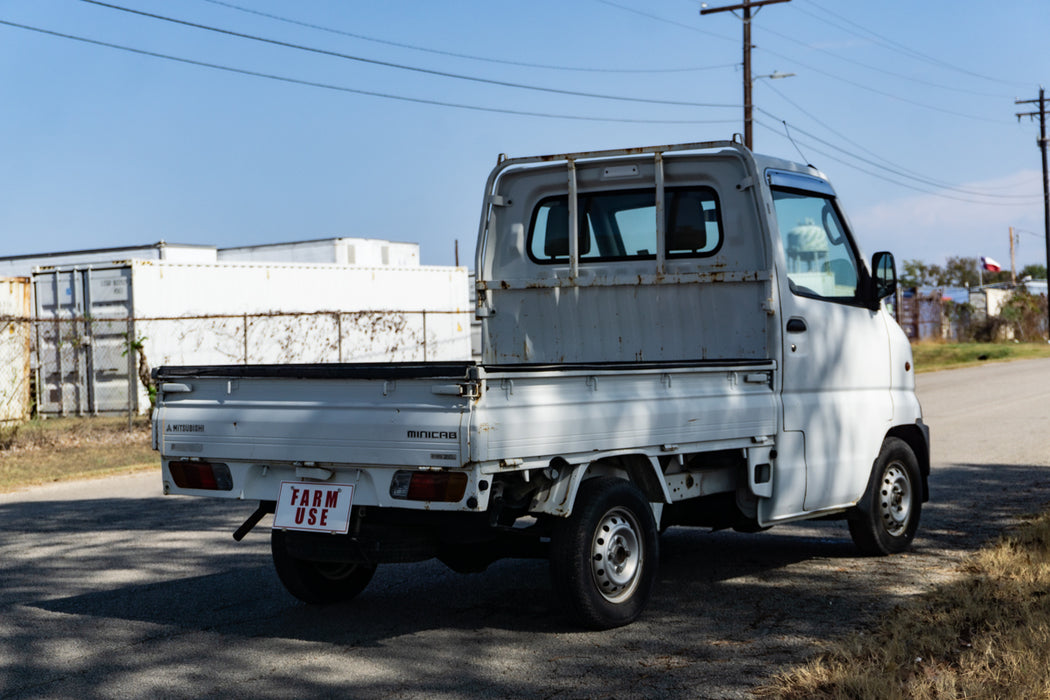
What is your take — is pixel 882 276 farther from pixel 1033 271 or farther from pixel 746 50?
pixel 1033 271

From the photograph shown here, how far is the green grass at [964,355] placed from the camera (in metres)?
36.7

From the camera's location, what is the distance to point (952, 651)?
536cm

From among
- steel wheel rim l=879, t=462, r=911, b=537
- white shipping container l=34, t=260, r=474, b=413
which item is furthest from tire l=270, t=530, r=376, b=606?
white shipping container l=34, t=260, r=474, b=413

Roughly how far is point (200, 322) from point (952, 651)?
1967cm

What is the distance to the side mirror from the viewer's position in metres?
7.96

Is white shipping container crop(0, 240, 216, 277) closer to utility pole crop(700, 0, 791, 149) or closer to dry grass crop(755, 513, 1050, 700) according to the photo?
utility pole crop(700, 0, 791, 149)

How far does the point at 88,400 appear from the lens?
22656 millimetres

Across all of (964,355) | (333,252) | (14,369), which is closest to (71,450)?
(14,369)

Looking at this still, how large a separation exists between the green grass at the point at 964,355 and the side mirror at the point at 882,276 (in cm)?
2691

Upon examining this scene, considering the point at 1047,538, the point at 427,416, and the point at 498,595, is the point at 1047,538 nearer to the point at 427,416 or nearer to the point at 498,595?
the point at 498,595

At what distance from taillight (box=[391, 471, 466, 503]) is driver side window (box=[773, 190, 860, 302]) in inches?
114

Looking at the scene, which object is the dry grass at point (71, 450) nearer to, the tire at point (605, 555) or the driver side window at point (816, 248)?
→ the tire at point (605, 555)

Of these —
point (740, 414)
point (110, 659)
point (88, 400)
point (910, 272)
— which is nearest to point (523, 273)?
point (740, 414)

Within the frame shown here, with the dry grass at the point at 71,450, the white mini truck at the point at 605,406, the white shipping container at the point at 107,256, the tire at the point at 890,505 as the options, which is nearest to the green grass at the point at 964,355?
the white shipping container at the point at 107,256
